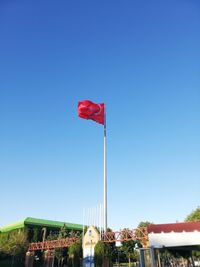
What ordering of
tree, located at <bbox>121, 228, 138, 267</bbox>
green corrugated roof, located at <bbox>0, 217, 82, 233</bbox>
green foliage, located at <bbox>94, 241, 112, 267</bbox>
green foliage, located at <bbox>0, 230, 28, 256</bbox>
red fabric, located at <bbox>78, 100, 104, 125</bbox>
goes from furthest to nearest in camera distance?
green corrugated roof, located at <bbox>0, 217, 82, 233</bbox> → tree, located at <bbox>121, 228, 138, 267</bbox> → green foliage, located at <bbox>0, 230, 28, 256</bbox> → red fabric, located at <bbox>78, 100, 104, 125</bbox> → green foliage, located at <bbox>94, 241, 112, 267</bbox>

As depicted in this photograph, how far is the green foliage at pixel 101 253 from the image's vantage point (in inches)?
1179

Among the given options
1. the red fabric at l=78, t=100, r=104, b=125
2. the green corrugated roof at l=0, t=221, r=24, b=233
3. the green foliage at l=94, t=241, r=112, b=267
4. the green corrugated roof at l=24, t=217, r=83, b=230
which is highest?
the red fabric at l=78, t=100, r=104, b=125

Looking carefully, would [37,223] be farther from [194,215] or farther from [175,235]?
[175,235]

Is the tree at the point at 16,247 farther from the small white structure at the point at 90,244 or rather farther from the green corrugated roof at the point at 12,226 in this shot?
the small white structure at the point at 90,244

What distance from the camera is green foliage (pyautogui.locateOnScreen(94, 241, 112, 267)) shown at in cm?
2994

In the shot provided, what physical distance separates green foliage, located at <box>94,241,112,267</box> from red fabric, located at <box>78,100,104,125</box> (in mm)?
16231

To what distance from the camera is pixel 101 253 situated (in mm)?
30047

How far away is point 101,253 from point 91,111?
18.1 m

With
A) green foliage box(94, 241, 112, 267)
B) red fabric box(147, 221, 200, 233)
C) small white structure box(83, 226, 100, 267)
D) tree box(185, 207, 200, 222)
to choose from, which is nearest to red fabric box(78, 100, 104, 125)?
small white structure box(83, 226, 100, 267)

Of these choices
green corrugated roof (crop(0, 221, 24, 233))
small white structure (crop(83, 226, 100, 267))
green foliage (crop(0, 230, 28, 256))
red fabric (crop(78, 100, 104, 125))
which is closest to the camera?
small white structure (crop(83, 226, 100, 267))

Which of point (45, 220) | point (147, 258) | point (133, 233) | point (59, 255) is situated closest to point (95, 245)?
point (133, 233)

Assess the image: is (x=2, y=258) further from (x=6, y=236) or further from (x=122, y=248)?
(x=122, y=248)

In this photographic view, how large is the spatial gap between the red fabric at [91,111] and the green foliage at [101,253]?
16.2 metres

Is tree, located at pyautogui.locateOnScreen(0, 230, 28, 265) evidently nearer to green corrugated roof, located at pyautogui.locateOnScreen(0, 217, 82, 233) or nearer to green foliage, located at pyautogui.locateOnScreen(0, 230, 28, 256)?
green foliage, located at pyautogui.locateOnScreen(0, 230, 28, 256)
